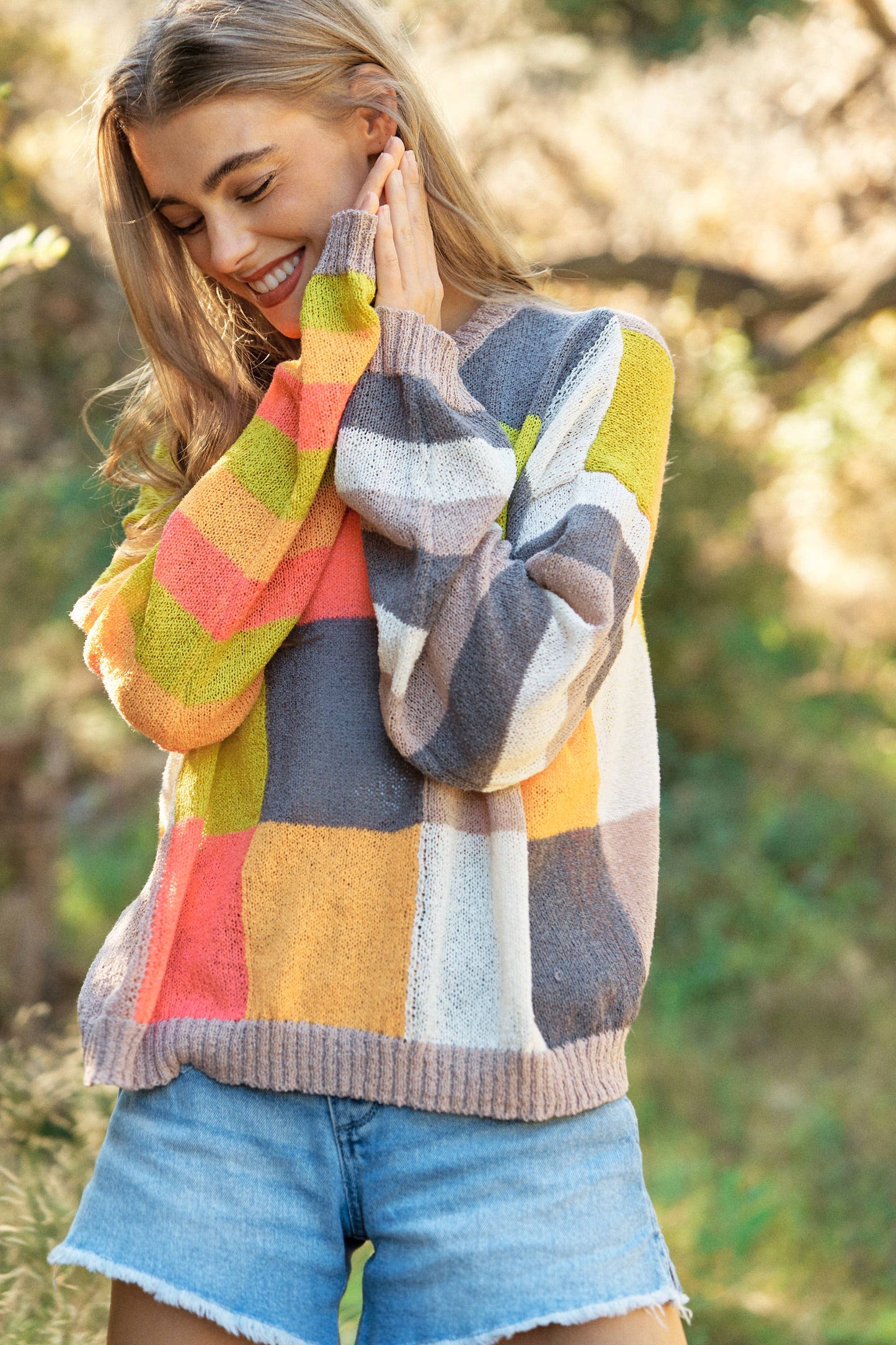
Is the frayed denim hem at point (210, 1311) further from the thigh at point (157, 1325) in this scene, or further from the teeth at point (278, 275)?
the teeth at point (278, 275)

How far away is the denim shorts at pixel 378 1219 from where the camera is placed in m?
1.16

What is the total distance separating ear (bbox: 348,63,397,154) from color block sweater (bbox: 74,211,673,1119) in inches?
6.4

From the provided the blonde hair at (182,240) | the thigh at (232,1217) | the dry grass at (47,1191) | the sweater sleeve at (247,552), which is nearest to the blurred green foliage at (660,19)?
the blonde hair at (182,240)

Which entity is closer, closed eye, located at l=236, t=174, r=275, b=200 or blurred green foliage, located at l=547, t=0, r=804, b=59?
closed eye, located at l=236, t=174, r=275, b=200

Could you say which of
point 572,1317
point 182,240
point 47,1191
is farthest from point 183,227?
point 47,1191

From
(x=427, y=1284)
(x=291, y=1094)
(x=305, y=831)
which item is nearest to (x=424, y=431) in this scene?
(x=305, y=831)

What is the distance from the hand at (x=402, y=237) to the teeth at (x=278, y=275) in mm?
103

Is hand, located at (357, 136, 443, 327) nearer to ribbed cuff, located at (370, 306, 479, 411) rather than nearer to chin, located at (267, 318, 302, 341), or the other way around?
ribbed cuff, located at (370, 306, 479, 411)

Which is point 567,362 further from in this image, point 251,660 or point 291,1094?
point 291,1094

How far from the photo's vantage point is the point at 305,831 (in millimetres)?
1269

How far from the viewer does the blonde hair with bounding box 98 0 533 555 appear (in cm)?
137

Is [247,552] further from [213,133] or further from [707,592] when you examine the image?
[707,592]

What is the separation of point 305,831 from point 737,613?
13.6 feet

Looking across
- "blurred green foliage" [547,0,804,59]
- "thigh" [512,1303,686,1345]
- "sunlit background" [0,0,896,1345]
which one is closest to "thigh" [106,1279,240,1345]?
"thigh" [512,1303,686,1345]
